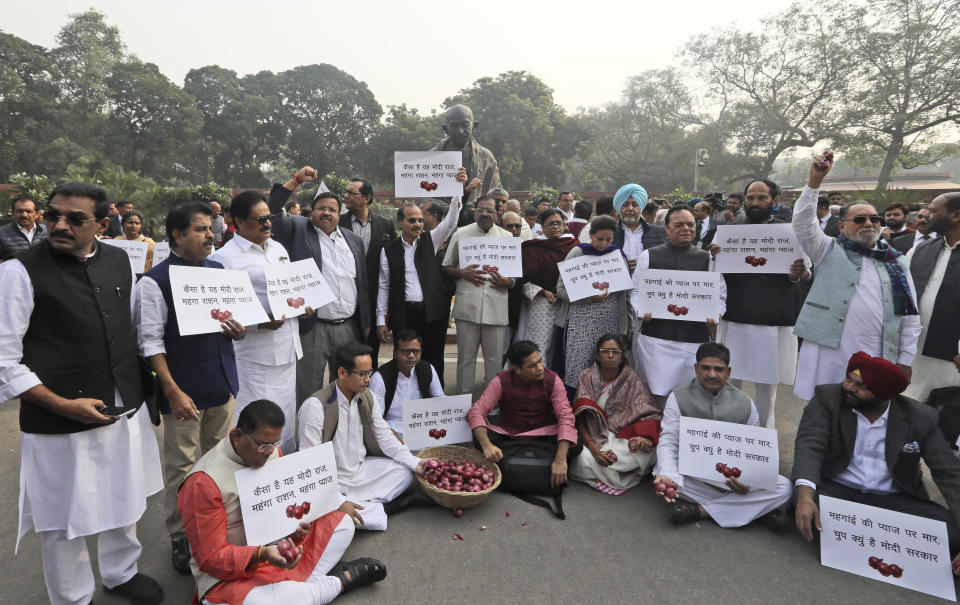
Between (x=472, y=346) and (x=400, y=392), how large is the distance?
0.91m

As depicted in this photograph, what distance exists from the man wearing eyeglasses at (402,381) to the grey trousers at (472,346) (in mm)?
570

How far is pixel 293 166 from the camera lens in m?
39.3

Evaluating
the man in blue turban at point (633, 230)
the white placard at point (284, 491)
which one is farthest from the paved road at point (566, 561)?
the man in blue turban at point (633, 230)

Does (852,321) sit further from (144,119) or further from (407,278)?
(144,119)

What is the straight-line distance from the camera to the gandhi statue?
618 centimetres

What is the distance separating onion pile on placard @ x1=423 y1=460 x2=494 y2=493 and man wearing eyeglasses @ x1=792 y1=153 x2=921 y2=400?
2.55 metres

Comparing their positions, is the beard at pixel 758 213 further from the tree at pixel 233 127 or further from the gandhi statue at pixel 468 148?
the tree at pixel 233 127

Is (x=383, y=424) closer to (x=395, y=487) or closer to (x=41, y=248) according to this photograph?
(x=395, y=487)

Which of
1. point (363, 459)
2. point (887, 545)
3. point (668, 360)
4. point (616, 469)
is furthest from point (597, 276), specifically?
point (887, 545)

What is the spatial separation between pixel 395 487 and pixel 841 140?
31.2 metres

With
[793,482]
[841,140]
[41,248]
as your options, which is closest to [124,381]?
[41,248]

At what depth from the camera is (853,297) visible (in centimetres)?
361

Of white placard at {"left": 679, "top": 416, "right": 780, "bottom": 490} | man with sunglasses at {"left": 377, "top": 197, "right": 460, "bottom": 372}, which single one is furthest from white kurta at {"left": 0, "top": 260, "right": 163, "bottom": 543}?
white placard at {"left": 679, "top": 416, "right": 780, "bottom": 490}

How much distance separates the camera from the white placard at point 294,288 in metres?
3.15
